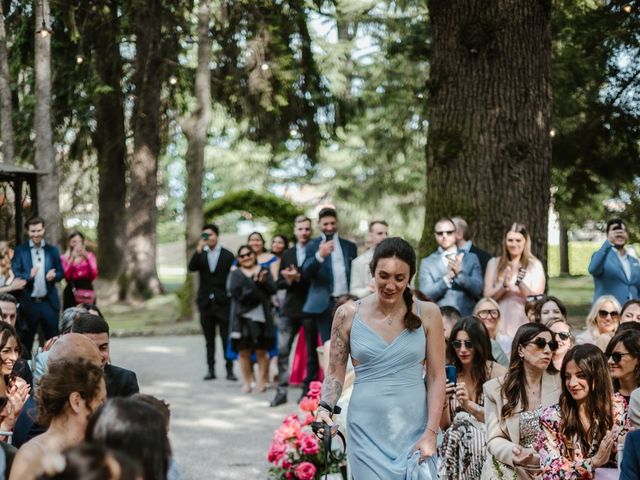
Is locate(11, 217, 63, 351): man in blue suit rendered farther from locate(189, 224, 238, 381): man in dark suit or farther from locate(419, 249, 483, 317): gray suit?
locate(419, 249, 483, 317): gray suit

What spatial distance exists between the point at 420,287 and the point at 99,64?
52.0 ft

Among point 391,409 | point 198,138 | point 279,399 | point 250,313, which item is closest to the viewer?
point 391,409

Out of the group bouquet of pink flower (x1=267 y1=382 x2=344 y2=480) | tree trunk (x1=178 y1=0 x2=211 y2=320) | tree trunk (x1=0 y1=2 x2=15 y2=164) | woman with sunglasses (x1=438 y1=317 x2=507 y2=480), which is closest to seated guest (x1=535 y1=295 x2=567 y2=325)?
woman with sunglasses (x1=438 y1=317 x2=507 y2=480)

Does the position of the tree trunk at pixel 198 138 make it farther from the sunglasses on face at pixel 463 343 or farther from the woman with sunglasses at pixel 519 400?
the woman with sunglasses at pixel 519 400

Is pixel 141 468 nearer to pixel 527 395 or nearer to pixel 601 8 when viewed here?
pixel 527 395

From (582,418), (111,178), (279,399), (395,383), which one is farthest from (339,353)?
(111,178)

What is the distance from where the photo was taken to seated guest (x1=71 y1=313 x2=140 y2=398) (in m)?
5.09

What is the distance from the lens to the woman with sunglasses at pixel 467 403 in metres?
6.25

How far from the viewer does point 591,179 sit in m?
19.1

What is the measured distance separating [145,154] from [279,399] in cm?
1548

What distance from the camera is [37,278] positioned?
11.8 meters

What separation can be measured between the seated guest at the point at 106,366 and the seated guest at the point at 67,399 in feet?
3.78

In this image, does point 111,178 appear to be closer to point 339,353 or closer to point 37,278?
point 37,278

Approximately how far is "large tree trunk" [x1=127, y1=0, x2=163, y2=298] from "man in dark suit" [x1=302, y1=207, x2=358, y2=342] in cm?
1220
